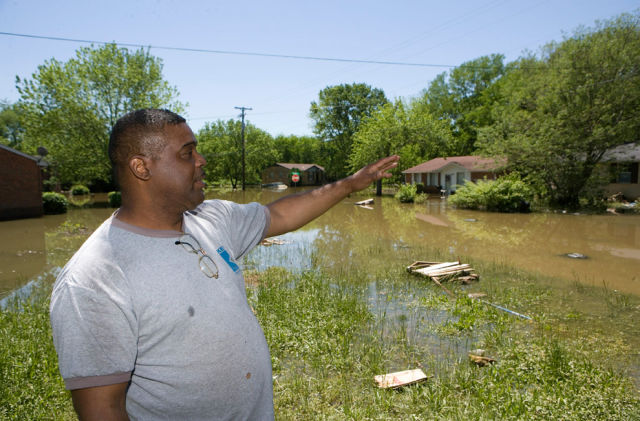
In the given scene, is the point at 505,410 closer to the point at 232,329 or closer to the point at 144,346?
the point at 232,329

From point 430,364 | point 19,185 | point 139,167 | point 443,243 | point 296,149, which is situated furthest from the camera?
point 296,149

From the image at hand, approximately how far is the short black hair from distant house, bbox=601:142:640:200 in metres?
33.0

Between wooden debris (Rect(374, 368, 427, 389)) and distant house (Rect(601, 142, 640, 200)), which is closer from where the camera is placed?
wooden debris (Rect(374, 368, 427, 389))

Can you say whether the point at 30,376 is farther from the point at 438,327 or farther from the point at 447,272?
the point at 447,272

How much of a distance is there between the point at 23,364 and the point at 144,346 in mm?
4274

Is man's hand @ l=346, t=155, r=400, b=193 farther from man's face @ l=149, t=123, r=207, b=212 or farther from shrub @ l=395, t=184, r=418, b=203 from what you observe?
shrub @ l=395, t=184, r=418, b=203

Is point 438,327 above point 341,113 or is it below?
below

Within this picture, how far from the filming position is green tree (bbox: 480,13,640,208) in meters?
24.5

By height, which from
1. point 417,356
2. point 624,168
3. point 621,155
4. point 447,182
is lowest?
point 417,356

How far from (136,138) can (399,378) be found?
3960 mm

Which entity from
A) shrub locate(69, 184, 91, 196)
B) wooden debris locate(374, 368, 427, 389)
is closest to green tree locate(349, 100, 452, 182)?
shrub locate(69, 184, 91, 196)

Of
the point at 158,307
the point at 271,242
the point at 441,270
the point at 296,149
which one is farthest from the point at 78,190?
the point at 296,149

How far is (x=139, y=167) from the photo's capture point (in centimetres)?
160

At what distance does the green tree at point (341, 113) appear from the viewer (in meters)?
66.2
